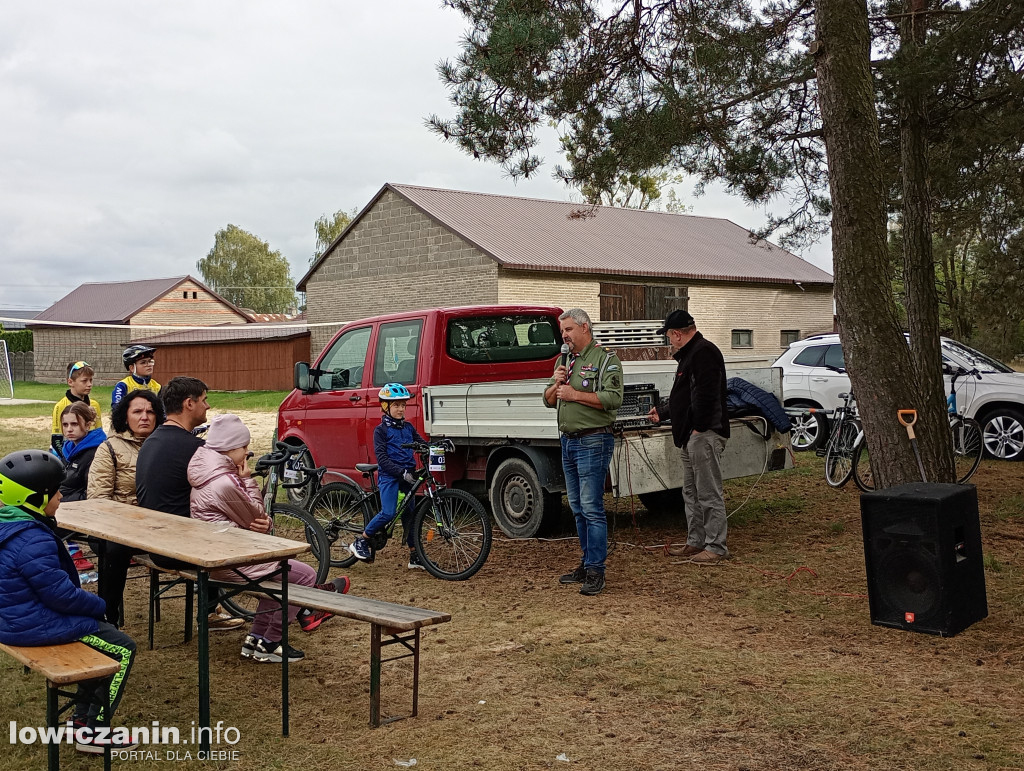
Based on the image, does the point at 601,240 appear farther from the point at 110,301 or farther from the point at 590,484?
the point at 110,301

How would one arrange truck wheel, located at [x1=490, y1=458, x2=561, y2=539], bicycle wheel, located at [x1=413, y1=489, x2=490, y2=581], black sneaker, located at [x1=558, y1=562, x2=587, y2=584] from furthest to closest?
truck wheel, located at [x1=490, y1=458, x2=561, y2=539]
bicycle wheel, located at [x1=413, y1=489, x2=490, y2=581]
black sneaker, located at [x1=558, y1=562, x2=587, y2=584]

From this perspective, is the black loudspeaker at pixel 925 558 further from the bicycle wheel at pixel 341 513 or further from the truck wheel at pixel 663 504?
the truck wheel at pixel 663 504

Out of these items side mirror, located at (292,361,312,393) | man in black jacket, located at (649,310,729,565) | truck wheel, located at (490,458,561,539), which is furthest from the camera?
side mirror, located at (292,361,312,393)

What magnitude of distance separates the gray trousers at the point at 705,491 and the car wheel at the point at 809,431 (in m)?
7.06

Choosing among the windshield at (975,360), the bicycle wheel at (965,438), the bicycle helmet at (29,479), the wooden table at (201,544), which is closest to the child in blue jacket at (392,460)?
the wooden table at (201,544)

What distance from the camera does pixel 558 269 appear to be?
2902 centimetres

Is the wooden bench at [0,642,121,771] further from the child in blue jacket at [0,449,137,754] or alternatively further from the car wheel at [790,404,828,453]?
the car wheel at [790,404,828,453]

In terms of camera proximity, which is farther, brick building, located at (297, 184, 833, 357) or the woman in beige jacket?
brick building, located at (297, 184, 833, 357)

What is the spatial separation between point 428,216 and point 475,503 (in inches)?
946

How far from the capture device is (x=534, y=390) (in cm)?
823

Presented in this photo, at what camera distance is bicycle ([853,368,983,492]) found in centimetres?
1177

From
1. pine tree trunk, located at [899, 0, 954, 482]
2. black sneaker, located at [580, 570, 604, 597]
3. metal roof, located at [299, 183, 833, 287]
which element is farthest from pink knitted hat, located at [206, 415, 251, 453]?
metal roof, located at [299, 183, 833, 287]

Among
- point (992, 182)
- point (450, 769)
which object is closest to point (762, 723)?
point (450, 769)

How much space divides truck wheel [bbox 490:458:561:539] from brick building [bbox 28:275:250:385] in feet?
132
